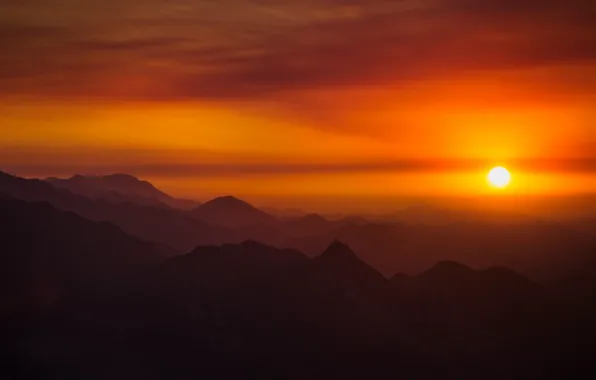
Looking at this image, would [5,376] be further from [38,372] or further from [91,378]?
[91,378]

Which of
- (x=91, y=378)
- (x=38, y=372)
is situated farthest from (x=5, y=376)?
(x=91, y=378)

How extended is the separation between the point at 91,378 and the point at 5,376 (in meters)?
24.3

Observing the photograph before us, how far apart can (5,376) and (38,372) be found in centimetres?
906

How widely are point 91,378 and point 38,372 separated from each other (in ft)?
51.6

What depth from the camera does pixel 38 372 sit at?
19738 centimetres

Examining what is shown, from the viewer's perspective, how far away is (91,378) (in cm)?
19862

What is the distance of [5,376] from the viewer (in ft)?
634
